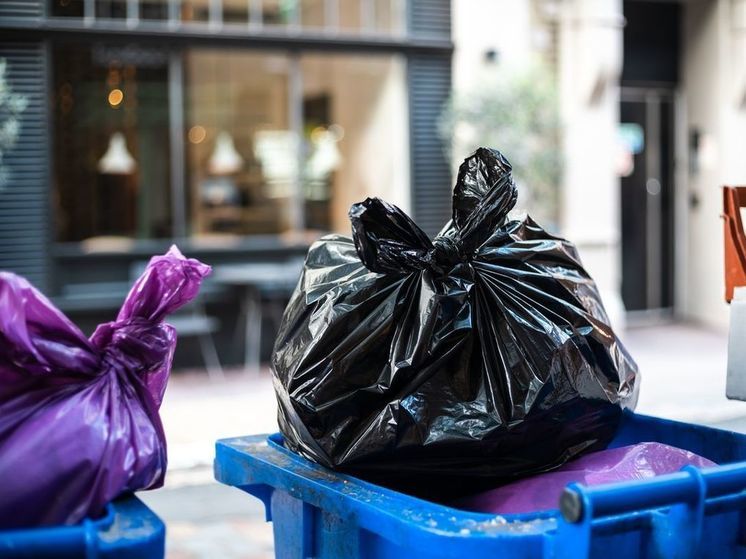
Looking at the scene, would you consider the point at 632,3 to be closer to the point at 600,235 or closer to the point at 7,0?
the point at 600,235

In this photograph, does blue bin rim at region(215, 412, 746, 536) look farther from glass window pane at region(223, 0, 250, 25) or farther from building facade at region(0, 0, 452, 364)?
glass window pane at region(223, 0, 250, 25)

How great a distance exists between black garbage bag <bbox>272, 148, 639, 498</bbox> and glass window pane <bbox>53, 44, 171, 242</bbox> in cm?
836

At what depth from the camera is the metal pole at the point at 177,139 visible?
1088cm

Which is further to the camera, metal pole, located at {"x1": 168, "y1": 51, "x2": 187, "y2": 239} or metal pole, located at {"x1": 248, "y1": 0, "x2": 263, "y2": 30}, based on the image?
metal pole, located at {"x1": 248, "y1": 0, "x2": 263, "y2": 30}

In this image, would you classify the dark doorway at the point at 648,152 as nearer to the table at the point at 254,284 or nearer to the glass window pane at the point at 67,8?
the table at the point at 254,284

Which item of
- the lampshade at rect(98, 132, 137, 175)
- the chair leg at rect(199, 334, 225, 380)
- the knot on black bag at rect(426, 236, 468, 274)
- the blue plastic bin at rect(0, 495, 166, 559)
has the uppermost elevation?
the lampshade at rect(98, 132, 137, 175)

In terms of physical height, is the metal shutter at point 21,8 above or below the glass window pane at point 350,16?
below

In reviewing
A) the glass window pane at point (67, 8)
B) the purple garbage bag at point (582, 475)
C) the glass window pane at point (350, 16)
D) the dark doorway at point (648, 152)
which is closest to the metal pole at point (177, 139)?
the glass window pane at point (67, 8)

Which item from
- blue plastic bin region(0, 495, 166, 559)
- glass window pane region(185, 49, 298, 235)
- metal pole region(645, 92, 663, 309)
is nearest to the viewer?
blue plastic bin region(0, 495, 166, 559)

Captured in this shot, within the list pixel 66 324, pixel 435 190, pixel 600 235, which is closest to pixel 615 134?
pixel 600 235

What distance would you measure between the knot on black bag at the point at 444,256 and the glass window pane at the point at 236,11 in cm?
898

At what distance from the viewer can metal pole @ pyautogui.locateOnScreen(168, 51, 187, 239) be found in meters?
10.9

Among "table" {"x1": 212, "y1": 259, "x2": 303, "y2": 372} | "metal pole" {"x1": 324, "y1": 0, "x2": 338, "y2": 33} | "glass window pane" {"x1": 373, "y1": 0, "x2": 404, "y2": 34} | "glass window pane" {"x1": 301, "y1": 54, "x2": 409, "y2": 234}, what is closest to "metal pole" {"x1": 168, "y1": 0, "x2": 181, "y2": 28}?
"glass window pane" {"x1": 301, "y1": 54, "x2": 409, "y2": 234}

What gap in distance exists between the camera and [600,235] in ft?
41.0
